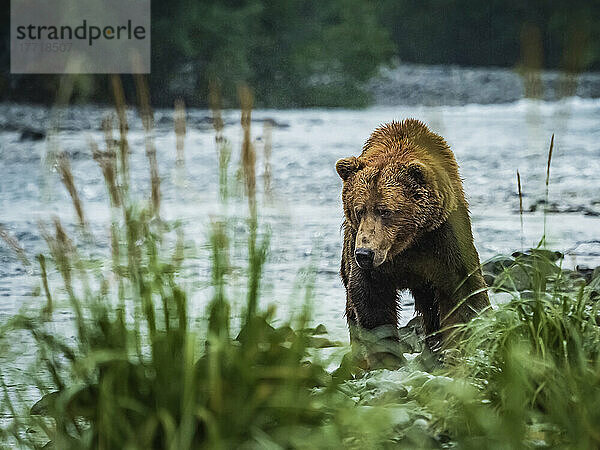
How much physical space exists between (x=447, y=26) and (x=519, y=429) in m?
8.65

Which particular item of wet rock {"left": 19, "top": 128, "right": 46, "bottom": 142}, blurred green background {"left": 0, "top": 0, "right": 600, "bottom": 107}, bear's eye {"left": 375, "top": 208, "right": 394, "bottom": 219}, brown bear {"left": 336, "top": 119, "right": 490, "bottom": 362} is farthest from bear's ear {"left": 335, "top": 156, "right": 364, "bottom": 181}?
blurred green background {"left": 0, "top": 0, "right": 600, "bottom": 107}

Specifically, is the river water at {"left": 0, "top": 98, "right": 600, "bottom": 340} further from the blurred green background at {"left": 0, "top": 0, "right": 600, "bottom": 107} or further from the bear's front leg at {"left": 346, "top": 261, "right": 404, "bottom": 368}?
the blurred green background at {"left": 0, "top": 0, "right": 600, "bottom": 107}

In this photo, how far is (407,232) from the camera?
230 cm

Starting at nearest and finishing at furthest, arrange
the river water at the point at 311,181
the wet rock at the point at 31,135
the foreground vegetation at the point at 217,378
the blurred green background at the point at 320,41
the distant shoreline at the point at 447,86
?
the foreground vegetation at the point at 217,378 → the river water at the point at 311,181 → the wet rock at the point at 31,135 → the blurred green background at the point at 320,41 → the distant shoreline at the point at 447,86

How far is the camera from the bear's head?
7.43ft

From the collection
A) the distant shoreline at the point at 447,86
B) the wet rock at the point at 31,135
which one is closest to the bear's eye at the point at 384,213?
the wet rock at the point at 31,135

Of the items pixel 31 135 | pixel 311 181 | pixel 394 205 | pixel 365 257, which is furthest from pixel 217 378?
pixel 31 135

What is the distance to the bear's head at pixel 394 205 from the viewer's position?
2266 millimetres

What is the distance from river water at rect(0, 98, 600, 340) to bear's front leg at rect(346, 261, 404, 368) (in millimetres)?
233

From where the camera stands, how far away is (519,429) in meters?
1.40

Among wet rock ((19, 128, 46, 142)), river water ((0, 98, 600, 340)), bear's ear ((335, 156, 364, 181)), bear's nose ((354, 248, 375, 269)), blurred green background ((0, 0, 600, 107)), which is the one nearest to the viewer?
bear's nose ((354, 248, 375, 269))

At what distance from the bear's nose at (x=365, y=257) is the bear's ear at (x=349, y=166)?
22cm

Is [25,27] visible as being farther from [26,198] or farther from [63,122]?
[26,198]

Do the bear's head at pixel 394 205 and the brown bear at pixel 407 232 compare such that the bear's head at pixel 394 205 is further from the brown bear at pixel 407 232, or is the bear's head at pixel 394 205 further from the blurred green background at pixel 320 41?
the blurred green background at pixel 320 41
